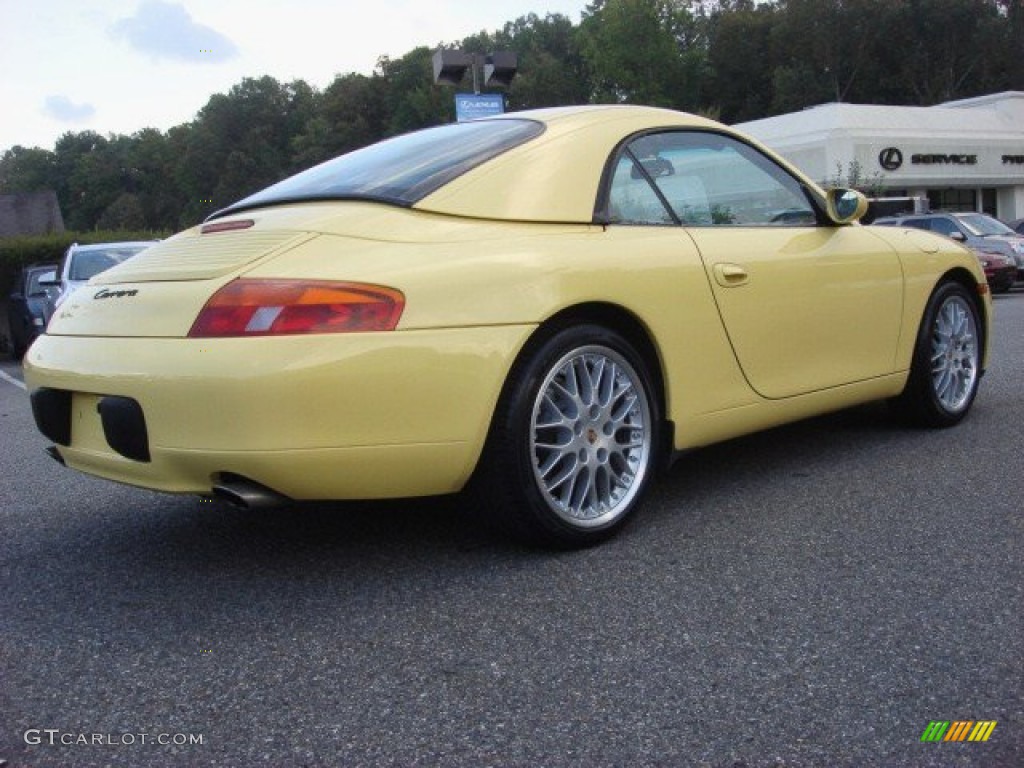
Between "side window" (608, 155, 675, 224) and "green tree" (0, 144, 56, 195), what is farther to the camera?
"green tree" (0, 144, 56, 195)

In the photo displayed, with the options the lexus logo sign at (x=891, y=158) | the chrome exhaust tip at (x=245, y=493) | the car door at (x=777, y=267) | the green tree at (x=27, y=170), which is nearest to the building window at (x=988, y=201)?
the lexus logo sign at (x=891, y=158)

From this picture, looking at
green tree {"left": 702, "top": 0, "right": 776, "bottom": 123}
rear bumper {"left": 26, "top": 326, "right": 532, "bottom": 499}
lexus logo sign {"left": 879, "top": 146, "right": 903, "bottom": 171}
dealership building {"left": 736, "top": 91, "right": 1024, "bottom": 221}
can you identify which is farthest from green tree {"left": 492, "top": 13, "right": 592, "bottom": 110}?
rear bumper {"left": 26, "top": 326, "right": 532, "bottom": 499}

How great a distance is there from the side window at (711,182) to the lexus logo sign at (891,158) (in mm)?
35117

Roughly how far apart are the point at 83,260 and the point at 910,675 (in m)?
11.9

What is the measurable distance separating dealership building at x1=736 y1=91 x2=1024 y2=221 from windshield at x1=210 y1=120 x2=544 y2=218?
3372 cm

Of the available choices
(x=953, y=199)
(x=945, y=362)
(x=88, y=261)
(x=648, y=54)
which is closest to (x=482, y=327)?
(x=945, y=362)

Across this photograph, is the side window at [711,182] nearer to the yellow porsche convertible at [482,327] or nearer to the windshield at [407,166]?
the yellow porsche convertible at [482,327]

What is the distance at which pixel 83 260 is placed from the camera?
40.3ft

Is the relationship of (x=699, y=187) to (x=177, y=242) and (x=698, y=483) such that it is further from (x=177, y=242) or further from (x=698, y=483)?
(x=177, y=242)

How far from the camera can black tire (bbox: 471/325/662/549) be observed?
299cm

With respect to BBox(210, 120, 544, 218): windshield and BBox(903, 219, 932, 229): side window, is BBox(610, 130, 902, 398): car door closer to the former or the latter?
BBox(210, 120, 544, 218): windshield

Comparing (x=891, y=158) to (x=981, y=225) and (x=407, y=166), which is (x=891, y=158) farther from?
(x=407, y=166)

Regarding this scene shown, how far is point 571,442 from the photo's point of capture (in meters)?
3.15

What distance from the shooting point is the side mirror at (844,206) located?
13.9 feet
